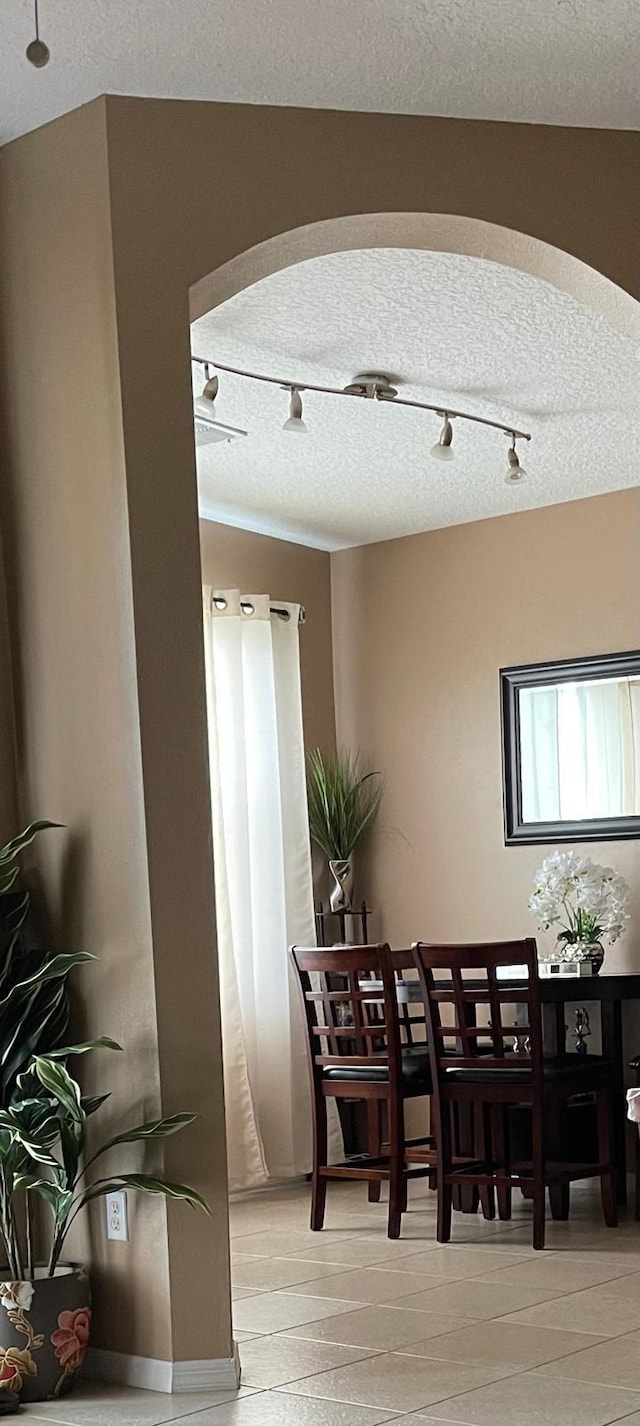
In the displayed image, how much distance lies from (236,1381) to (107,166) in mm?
2795

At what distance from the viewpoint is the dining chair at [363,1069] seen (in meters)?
5.43

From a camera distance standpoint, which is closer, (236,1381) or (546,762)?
(236,1381)

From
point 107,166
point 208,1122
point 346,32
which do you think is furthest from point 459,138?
point 208,1122

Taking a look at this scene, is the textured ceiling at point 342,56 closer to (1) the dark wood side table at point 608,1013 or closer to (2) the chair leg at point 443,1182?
(1) the dark wood side table at point 608,1013

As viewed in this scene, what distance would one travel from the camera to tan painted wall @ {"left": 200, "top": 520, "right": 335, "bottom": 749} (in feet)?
22.6

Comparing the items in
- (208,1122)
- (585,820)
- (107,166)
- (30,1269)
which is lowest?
(30,1269)

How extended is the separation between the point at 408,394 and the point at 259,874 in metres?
2.18

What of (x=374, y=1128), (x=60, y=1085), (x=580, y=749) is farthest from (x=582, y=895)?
(x=60, y=1085)

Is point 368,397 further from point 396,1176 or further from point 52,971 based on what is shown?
point 396,1176

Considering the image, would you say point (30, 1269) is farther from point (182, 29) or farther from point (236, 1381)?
point (182, 29)

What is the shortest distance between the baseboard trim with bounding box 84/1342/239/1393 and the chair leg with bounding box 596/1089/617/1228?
6.68 ft

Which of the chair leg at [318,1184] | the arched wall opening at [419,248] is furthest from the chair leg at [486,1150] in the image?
the arched wall opening at [419,248]

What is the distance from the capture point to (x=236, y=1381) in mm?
3682

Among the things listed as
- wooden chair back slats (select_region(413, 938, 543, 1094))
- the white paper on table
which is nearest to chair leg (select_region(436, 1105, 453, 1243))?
wooden chair back slats (select_region(413, 938, 543, 1094))
